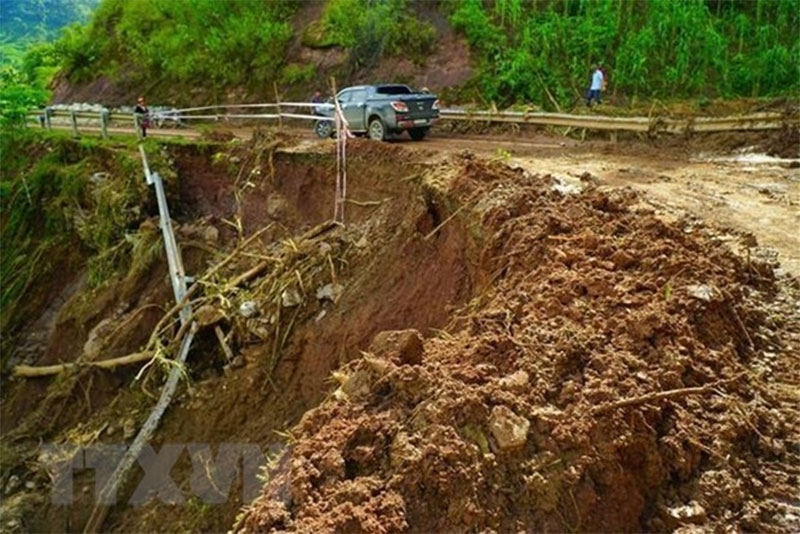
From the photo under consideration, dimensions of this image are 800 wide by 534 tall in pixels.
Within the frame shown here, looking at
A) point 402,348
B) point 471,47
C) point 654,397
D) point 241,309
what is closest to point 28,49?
point 471,47

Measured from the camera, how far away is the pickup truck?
1451 centimetres

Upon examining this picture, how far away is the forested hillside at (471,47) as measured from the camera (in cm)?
1770

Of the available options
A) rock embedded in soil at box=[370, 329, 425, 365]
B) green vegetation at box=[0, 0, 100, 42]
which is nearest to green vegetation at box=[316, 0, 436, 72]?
rock embedded in soil at box=[370, 329, 425, 365]

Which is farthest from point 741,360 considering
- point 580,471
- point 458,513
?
point 458,513

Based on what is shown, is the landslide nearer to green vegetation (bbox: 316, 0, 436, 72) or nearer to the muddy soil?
the muddy soil

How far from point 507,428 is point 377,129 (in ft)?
38.9

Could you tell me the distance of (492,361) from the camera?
4.30 metres

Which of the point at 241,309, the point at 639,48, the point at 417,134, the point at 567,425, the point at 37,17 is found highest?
the point at 37,17

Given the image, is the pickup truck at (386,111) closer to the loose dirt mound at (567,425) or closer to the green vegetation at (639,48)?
the green vegetation at (639,48)

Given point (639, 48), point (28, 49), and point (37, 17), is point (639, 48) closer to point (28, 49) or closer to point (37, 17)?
point (28, 49)

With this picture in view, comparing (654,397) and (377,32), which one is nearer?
(654,397)

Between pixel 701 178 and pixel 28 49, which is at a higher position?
pixel 28 49

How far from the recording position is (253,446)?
345 inches

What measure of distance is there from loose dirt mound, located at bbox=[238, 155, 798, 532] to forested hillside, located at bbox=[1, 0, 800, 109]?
14238mm
